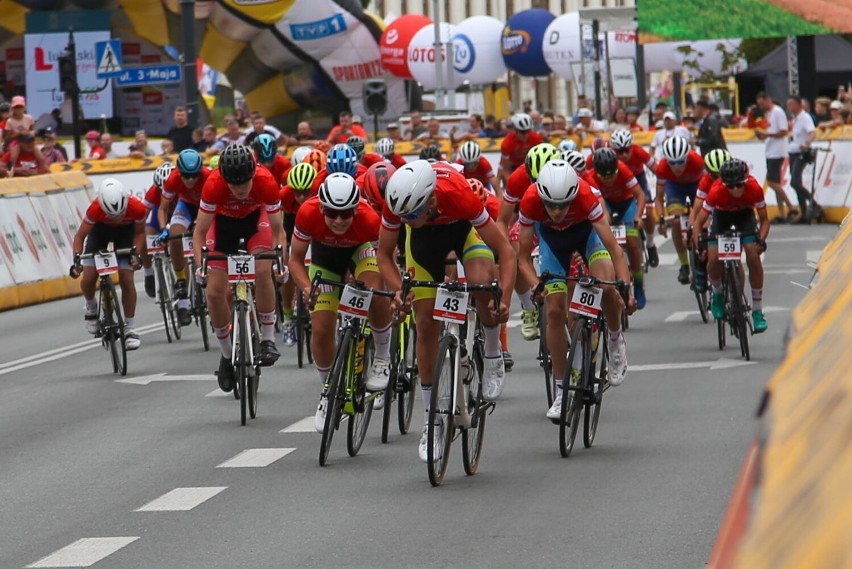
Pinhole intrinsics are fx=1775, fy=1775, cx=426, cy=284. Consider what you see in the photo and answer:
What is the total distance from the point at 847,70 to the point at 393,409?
3324 centimetres

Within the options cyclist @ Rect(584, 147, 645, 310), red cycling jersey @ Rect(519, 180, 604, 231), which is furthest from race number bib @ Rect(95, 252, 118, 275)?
red cycling jersey @ Rect(519, 180, 604, 231)

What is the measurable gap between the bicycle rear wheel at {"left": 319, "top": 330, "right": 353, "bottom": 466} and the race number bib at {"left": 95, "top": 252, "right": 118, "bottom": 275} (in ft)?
18.7

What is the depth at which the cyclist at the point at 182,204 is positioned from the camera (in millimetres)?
16031

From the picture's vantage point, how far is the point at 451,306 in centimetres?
867

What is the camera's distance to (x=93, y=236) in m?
15.3

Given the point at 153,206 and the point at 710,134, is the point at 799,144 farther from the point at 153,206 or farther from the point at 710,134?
the point at 153,206

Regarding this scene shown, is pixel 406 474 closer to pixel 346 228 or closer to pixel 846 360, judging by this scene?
pixel 346 228

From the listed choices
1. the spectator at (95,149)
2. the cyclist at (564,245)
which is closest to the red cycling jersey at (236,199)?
the cyclist at (564,245)

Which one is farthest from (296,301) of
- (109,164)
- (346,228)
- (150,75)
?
(150,75)

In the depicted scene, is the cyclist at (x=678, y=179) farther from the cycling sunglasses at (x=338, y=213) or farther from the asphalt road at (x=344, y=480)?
the cycling sunglasses at (x=338, y=213)

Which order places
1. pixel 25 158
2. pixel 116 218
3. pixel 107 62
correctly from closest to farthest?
pixel 116 218
pixel 25 158
pixel 107 62

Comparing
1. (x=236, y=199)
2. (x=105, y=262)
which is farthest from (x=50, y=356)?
(x=236, y=199)

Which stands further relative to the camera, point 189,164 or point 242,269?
point 189,164

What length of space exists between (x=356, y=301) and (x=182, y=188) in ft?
23.1
